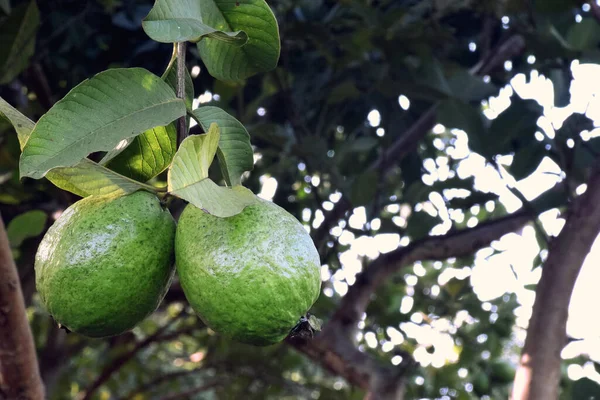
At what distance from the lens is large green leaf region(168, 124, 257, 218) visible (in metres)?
0.67

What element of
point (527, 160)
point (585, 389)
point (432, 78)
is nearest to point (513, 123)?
point (527, 160)

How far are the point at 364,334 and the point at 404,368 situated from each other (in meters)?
Result: 1.01

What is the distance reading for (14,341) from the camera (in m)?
1.48

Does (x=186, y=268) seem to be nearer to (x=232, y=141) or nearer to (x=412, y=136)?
(x=232, y=141)

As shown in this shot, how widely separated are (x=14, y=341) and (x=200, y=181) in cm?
102

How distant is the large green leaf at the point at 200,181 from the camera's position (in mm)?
675

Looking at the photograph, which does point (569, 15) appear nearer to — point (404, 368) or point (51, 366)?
point (404, 368)

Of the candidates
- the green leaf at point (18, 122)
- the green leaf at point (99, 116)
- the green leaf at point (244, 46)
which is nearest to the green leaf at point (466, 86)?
the green leaf at point (244, 46)

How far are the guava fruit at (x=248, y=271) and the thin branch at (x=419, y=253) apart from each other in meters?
1.34

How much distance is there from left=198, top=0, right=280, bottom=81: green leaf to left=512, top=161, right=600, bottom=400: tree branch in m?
0.94

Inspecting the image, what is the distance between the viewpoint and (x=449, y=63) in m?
2.19

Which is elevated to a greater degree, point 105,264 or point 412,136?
point 412,136

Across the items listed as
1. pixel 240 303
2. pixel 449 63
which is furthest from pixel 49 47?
pixel 240 303

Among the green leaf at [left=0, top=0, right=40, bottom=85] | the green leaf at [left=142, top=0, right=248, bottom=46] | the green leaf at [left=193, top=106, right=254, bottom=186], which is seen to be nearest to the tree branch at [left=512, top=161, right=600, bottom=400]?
the green leaf at [left=193, top=106, right=254, bottom=186]
